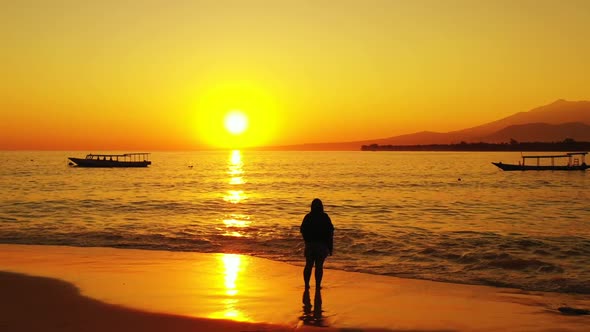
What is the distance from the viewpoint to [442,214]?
3497 centimetres

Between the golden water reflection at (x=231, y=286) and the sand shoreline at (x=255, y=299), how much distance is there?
0.08 feet

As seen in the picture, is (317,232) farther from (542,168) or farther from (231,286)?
(542,168)

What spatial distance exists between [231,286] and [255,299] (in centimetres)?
163

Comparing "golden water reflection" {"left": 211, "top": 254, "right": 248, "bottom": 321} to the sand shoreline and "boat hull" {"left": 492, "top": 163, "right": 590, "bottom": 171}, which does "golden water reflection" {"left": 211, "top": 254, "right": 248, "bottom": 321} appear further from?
"boat hull" {"left": 492, "top": 163, "right": 590, "bottom": 171}

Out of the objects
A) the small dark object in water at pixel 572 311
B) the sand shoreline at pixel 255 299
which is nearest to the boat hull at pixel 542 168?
the sand shoreline at pixel 255 299

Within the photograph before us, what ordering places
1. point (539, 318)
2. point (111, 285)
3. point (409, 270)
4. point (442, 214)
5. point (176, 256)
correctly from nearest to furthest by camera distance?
1. point (539, 318)
2. point (111, 285)
3. point (409, 270)
4. point (176, 256)
5. point (442, 214)

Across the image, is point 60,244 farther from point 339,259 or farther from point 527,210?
point 527,210

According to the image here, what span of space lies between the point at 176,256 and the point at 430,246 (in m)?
9.57

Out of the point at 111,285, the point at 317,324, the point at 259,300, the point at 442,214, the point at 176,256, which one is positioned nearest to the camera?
the point at 317,324

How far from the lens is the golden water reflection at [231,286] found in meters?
10.5

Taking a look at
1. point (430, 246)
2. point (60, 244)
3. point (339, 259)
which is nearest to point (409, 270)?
point (339, 259)

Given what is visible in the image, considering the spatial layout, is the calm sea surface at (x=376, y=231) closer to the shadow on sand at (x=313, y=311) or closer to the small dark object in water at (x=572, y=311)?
the small dark object in water at (x=572, y=311)

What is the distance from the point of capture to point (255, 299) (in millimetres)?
11867

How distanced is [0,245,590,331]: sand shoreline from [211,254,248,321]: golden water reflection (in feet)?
0.08
